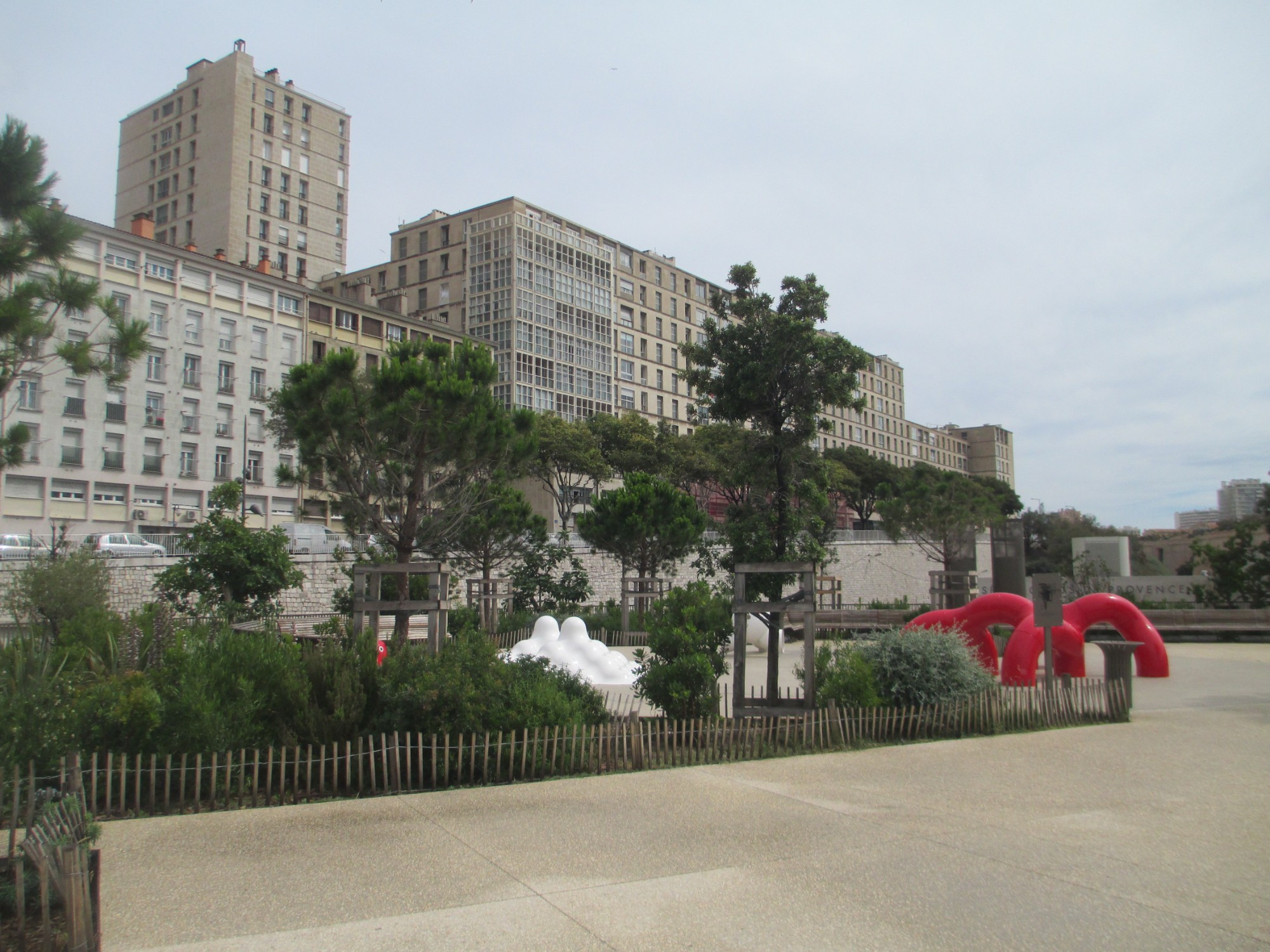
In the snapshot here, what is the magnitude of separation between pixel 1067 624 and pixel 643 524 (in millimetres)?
13294

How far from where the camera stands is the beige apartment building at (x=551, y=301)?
2484 inches

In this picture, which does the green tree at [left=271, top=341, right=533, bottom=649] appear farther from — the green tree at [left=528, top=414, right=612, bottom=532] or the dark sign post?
the green tree at [left=528, top=414, right=612, bottom=532]

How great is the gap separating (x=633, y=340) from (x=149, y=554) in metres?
50.5

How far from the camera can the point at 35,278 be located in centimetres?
1255

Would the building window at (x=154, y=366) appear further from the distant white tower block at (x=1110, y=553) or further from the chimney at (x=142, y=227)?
the distant white tower block at (x=1110, y=553)

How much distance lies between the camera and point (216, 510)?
64.3ft

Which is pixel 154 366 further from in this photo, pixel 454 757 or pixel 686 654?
pixel 454 757

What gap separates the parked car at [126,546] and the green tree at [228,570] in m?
9.71

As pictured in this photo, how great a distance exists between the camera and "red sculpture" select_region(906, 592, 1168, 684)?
17.5m

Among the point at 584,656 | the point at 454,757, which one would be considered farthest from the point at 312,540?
the point at 454,757

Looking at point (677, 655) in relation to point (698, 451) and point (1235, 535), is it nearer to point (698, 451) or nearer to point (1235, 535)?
point (1235, 535)

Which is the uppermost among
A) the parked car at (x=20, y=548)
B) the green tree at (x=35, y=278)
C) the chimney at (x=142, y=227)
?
the chimney at (x=142, y=227)

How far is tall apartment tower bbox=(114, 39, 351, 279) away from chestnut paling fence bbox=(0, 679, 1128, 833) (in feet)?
192

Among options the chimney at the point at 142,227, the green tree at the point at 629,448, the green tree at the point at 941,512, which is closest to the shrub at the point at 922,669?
the green tree at the point at 941,512
